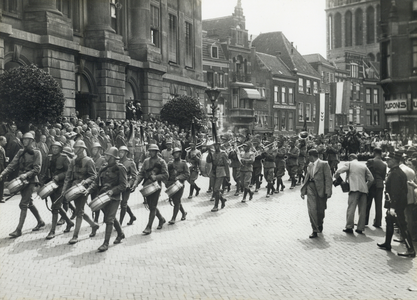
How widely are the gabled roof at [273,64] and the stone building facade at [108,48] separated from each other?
1775 cm

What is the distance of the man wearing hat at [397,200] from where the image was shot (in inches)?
360

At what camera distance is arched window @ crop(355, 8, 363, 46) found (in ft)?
186

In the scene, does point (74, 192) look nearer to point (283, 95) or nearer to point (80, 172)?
point (80, 172)

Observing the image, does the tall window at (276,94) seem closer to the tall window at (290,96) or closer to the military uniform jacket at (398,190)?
the tall window at (290,96)

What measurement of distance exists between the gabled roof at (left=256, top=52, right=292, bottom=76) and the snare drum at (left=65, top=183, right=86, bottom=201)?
4827 centimetres

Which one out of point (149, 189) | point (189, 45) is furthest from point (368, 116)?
point (149, 189)

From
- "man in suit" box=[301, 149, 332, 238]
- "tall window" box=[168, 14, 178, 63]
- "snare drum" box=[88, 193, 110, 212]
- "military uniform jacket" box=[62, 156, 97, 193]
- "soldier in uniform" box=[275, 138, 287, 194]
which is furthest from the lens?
"tall window" box=[168, 14, 178, 63]

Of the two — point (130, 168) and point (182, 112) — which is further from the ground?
point (182, 112)

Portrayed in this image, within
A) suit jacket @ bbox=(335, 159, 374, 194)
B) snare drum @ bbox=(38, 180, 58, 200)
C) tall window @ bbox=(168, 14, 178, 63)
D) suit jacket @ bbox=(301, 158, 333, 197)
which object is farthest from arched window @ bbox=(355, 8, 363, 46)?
snare drum @ bbox=(38, 180, 58, 200)

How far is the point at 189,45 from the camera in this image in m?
39.9

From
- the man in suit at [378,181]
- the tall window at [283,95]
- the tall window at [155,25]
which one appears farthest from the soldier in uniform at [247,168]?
the tall window at [283,95]

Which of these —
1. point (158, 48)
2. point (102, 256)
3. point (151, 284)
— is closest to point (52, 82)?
point (102, 256)

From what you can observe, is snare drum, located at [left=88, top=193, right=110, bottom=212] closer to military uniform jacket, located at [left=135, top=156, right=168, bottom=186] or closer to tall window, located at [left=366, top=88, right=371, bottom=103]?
military uniform jacket, located at [left=135, top=156, right=168, bottom=186]

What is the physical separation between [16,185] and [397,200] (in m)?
7.52
